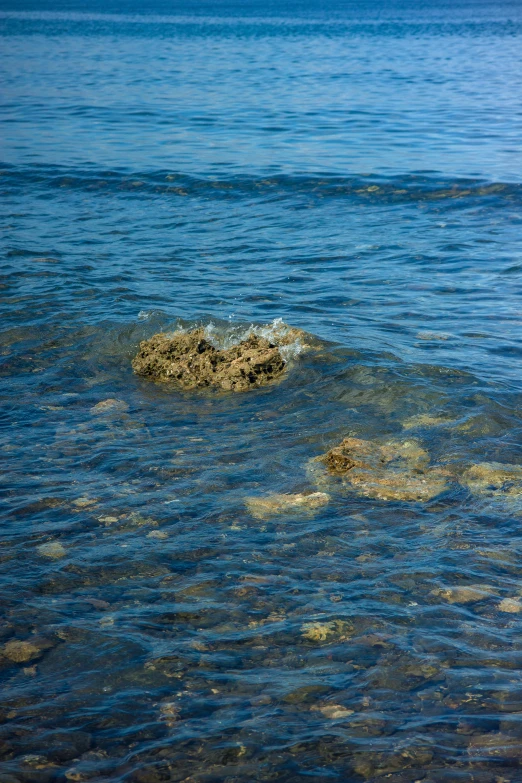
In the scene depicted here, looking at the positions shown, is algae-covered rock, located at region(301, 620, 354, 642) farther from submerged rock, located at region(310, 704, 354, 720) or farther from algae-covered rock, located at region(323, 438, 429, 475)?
algae-covered rock, located at region(323, 438, 429, 475)

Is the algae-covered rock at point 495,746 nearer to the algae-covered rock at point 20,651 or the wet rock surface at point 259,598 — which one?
the wet rock surface at point 259,598

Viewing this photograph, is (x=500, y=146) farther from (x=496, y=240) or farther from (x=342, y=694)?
(x=342, y=694)

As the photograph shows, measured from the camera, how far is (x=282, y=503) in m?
5.56

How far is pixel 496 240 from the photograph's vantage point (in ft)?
40.0

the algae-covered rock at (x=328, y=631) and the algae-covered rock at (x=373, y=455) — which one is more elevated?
the algae-covered rock at (x=373, y=455)

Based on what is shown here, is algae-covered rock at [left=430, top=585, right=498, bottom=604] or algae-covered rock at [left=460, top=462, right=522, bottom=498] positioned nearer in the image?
algae-covered rock at [left=430, top=585, right=498, bottom=604]

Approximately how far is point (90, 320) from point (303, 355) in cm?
266

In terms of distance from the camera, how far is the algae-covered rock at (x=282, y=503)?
5.46 metres

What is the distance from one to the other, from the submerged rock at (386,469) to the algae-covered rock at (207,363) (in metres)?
1.53

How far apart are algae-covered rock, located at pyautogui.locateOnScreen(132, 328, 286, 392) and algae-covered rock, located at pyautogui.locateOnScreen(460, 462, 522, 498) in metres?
2.40

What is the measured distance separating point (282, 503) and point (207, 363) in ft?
8.19

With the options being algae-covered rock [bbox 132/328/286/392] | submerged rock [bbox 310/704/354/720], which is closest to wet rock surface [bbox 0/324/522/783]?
submerged rock [bbox 310/704/354/720]

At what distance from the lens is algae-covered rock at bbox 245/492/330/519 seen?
5.46m

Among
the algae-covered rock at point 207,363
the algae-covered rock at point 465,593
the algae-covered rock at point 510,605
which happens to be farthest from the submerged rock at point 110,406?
the algae-covered rock at point 510,605
